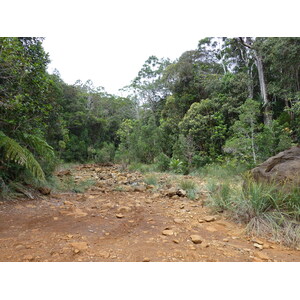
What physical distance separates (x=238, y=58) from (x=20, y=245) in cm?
1564

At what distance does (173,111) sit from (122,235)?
12931 millimetres

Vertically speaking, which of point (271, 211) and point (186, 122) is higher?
point (186, 122)

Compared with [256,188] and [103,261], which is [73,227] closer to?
[103,261]

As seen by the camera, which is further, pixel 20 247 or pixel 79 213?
pixel 79 213

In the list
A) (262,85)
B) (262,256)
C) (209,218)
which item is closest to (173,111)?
(262,85)

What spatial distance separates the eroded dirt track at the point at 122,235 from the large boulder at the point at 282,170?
1.01 m

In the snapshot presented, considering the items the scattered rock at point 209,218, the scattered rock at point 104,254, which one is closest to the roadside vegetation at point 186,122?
the scattered rock at point 209,218

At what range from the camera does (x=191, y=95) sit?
537 inches

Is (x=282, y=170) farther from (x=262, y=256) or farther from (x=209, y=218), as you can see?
(x=262, y=256)

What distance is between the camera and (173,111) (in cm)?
1433

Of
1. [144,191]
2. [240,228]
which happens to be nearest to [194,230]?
[240,228]

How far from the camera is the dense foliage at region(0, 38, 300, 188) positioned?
3770 mm

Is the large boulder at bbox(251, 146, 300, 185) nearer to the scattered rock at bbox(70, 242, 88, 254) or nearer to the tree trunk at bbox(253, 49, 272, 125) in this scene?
the scattered rock at bbox(70, 242, 88, 254)

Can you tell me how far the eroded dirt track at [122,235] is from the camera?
1.70m
